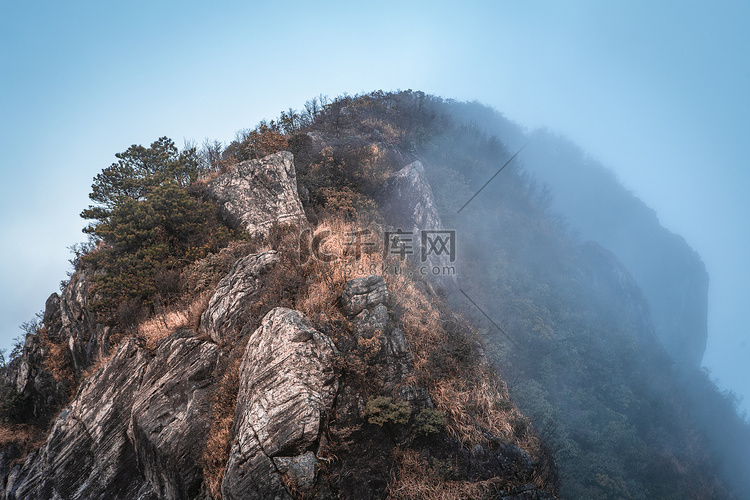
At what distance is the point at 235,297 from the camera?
7.87 meters

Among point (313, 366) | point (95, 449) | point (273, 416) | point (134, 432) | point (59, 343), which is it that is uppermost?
point (313, 366)

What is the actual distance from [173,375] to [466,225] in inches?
694

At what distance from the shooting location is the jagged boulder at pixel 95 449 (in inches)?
270

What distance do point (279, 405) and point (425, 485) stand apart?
307 cm

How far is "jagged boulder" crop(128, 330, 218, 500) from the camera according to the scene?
244 inches

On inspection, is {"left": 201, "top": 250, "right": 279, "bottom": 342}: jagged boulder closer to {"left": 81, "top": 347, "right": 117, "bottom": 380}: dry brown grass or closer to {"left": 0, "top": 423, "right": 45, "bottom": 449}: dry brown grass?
{"left": 81, "top": 347, "right": 117, "bottom": 380}: dry brown grass

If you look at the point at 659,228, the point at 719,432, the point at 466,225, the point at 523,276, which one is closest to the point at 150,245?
the point at 466,225

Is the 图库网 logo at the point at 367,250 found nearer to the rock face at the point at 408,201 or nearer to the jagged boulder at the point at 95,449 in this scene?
the rock face at the point at 408,201

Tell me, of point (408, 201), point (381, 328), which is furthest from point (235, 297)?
point (408, 201)

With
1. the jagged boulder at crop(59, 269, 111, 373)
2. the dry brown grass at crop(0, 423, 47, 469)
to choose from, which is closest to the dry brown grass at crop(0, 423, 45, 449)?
the dry brown grass at crop(0, 423, 47, 469)

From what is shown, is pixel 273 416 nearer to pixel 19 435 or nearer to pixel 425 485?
pixel 425 485

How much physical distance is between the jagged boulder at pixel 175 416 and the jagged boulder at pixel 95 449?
392 millimetres

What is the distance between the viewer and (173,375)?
23.2ft

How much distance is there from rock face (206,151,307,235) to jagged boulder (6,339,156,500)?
496 centimetres
